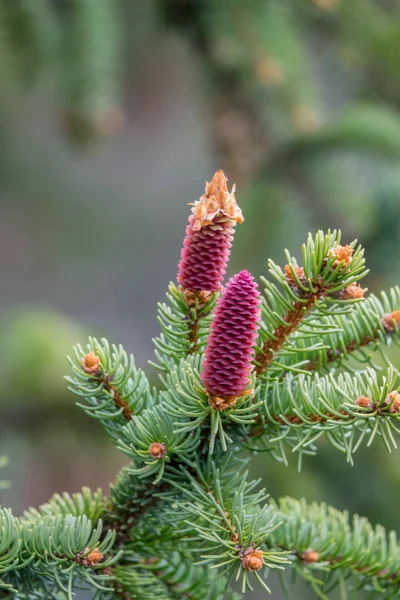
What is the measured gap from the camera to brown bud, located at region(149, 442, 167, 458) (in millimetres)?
419

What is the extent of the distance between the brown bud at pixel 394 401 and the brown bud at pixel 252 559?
0.11m

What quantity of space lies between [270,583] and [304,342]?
5.32ft

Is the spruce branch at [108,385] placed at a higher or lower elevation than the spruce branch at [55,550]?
higher

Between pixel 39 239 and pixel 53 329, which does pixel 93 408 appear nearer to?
pixel 53 329

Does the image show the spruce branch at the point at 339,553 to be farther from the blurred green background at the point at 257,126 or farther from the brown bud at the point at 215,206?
the blurred green background at the point at 257,126

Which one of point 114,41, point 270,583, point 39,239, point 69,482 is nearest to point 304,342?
point 114,41

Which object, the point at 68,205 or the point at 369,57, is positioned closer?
the point at 369,57

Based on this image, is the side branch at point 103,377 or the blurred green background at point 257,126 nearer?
the side branch at point 103,377

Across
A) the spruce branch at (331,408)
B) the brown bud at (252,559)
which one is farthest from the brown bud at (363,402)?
the brown bud at (252,559)

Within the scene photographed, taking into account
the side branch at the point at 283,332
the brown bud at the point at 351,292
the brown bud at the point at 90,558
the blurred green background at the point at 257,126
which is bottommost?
the brown bud at the point at 90,558

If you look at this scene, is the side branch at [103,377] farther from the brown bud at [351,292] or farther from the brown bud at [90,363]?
the brown bud at [351,292]

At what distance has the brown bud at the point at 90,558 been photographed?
42cm

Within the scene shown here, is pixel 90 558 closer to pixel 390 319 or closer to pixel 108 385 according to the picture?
pixel 108 385

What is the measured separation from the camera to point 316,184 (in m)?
1.31
